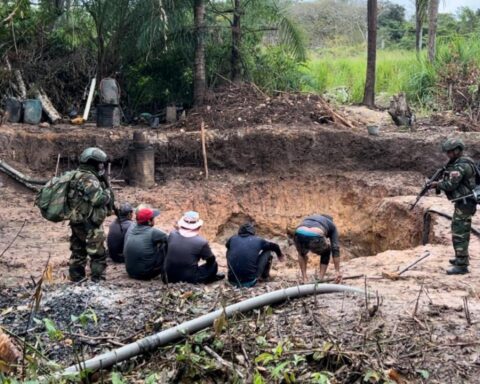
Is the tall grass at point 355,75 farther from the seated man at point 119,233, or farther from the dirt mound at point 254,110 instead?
the seated man at point 119,233

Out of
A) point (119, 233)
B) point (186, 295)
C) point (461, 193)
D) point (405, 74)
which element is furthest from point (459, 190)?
point (405, 74)

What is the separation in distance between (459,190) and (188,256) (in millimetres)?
3776

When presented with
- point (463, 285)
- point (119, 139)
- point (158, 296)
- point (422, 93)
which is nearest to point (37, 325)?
point (158, 296)

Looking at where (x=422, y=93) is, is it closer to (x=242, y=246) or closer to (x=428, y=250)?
(x=428, y=250)

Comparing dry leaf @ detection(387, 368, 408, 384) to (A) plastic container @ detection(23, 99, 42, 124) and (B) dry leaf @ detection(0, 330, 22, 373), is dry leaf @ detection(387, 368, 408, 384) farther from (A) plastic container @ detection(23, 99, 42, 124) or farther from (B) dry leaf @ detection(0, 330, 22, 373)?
(A) plastic container @ detection(23, 99, 42, 124)

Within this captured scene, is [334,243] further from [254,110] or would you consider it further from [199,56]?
[199,56]

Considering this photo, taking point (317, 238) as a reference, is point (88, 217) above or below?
above

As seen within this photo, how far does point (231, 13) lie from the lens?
701 inches

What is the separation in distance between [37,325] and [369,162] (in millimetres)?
11651

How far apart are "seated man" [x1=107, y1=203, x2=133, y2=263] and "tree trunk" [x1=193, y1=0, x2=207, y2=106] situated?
26.0 feet

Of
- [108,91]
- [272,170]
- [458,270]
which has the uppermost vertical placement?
[108,91]

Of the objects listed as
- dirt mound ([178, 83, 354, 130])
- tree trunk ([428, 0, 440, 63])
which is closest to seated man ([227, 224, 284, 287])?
dirt mound ([178, 83, 354, 130])

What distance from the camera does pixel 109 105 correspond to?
16531 mm

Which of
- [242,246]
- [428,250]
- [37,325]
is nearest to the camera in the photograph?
[37,325]
